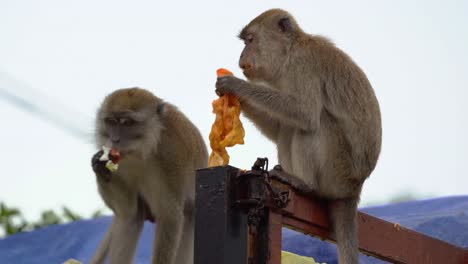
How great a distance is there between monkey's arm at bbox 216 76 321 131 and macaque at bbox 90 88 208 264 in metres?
1.49

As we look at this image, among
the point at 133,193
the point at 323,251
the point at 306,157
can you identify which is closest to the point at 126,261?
the point at 133,193

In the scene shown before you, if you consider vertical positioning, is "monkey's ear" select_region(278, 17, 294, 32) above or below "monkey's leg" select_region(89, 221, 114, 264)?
above

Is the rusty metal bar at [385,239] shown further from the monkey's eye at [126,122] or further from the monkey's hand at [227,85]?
the monkey's eye at [126,122]

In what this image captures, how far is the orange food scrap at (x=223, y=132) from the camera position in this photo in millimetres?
5066

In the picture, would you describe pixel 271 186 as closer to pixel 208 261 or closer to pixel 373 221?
pixel 208 261

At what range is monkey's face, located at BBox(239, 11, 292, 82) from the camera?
6109 millimetres

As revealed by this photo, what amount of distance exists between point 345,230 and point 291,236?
1.88 meters

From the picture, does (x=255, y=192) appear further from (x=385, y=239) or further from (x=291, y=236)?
(x=291, y=236)

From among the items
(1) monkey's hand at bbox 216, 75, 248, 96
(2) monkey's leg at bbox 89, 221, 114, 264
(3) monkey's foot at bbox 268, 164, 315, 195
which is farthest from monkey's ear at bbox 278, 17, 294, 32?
(2) monkey's leg at bbox 89, 221, 114, 264

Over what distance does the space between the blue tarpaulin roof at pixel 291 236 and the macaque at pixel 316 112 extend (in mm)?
1312

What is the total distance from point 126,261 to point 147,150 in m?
0.84

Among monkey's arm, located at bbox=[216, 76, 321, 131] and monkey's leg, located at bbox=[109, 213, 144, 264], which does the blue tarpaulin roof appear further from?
monkey's arm, located at bbox=[216, 76, 321, 131]

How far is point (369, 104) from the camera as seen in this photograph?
5.91 m

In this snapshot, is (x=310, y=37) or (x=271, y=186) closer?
(x=271, y=186)
